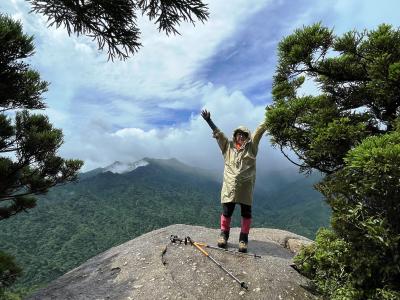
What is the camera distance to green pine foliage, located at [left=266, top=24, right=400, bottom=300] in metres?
7.02

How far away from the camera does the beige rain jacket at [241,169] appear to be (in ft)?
34.9

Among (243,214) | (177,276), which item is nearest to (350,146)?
(243,214)

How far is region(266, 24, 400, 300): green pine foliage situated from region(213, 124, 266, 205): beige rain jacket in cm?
70

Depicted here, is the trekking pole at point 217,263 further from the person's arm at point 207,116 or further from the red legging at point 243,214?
the person's arm at point 207,116

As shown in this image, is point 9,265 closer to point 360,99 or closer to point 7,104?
point 7,104

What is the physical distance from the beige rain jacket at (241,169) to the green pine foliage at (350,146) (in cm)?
70

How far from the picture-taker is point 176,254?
10555 millimetres

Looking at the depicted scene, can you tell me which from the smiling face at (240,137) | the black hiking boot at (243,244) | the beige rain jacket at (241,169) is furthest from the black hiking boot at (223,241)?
the smiling face at (240,137)

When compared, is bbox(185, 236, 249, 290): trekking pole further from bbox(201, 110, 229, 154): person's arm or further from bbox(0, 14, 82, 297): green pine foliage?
bbox(0, 14, 82, 297): green pine foliage

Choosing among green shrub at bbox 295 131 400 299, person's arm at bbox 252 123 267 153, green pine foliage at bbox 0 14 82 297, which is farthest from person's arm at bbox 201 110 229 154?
green pine foliage at bbox 0 14 82 297

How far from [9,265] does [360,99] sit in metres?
13.5

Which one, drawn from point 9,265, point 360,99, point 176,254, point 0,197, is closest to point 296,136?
point 360,99

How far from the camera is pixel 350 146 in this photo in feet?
29.2

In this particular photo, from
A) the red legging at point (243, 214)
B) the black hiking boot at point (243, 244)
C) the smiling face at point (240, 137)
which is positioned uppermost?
the smiling face at point (240, 137)
